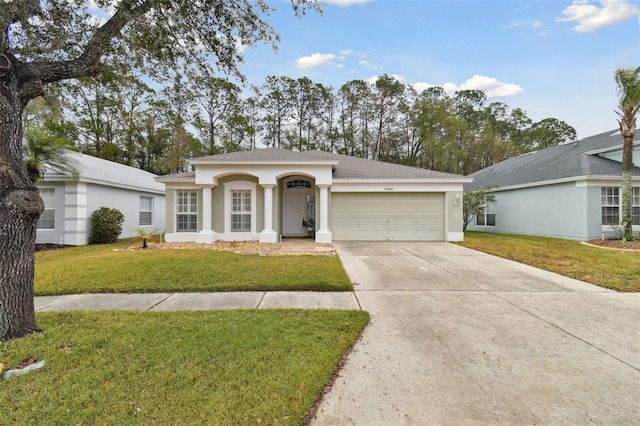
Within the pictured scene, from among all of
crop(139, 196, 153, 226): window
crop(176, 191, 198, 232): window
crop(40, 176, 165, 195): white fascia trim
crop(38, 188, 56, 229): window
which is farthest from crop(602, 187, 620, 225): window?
crop(38, 188, 56, 229): window

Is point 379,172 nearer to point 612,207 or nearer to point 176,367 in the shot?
point 612,207

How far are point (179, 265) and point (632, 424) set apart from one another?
7.91 meters

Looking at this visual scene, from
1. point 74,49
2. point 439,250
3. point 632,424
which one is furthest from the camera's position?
point 439,250

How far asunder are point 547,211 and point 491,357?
14.9 m

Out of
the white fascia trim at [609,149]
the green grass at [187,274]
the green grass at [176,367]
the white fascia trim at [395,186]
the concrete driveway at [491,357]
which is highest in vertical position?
the white fascia trim at [609,149]

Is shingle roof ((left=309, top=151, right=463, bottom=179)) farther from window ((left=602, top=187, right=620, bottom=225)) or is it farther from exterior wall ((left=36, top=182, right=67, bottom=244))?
exterior wall ((left=36, top=182, right=67, bottom=244))

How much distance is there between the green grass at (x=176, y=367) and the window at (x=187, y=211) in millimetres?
8938

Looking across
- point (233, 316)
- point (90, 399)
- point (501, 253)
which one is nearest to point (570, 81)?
point (501, 253)

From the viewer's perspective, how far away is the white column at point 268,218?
12.0m

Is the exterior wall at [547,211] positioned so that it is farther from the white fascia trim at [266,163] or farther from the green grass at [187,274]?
the green grass at [187,274]

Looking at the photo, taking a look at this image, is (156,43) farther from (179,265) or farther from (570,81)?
(570,81)

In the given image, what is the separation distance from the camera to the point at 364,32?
11336 millimetres

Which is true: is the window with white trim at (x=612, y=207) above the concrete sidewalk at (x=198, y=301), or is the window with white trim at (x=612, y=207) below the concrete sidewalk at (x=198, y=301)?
above

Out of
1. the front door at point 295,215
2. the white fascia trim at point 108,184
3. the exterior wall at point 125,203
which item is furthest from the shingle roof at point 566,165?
the white fascia trim at point 108,184
